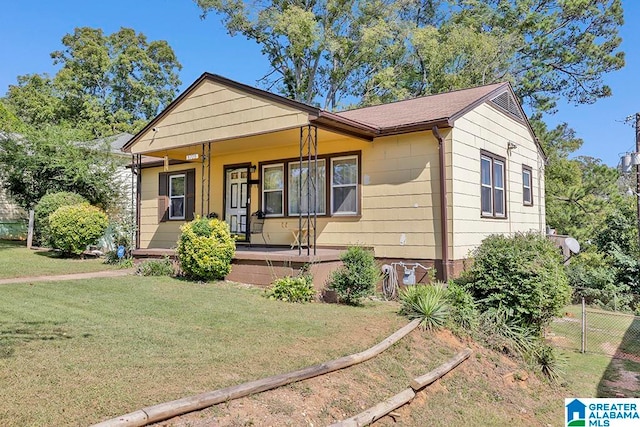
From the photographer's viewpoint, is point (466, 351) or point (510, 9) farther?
point (510, 9)

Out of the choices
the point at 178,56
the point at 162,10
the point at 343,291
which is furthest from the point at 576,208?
the point at 178,56

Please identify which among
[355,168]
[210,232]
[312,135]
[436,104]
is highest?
[436,104]

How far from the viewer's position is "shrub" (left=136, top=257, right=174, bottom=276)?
10750 mm

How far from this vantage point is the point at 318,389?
4.18 meters

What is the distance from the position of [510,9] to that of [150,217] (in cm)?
2312

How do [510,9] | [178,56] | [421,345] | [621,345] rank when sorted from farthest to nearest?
[178,56], [510,9], [621,345], [421,345]

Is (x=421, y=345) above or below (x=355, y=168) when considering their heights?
below

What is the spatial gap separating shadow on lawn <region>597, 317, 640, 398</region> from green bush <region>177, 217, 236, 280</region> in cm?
716

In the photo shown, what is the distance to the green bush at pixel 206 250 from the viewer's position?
9781 mm

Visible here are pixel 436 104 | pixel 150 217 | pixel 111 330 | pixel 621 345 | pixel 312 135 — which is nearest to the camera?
pixel 111 330

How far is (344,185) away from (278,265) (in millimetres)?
2829

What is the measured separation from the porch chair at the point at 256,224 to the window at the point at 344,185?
99.2 inches

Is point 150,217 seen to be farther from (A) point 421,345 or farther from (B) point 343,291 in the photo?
(A) point 421,345

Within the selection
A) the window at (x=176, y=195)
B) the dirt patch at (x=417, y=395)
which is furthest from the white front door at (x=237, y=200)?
the dirt patch at (x=417, y=395)
